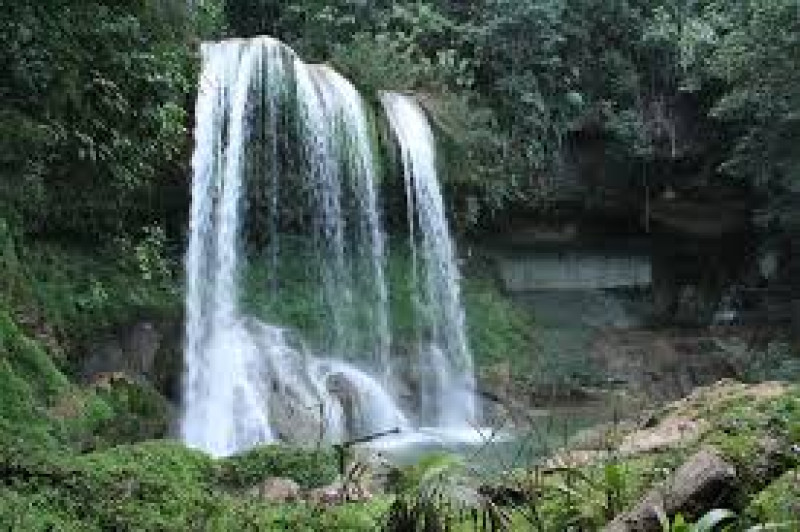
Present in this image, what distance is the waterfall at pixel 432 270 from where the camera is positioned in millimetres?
14289

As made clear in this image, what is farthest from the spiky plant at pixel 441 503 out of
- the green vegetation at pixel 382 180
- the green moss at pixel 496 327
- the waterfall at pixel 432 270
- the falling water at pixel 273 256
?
the green moss at pixel 496 327

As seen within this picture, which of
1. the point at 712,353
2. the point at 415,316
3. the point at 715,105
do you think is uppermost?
the point at 715,105

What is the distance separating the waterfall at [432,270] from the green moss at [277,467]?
7.48 metres

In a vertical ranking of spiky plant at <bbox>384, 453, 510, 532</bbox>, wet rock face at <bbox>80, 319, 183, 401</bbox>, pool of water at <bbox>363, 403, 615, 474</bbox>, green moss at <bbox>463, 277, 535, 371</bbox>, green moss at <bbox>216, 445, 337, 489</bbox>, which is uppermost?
spiky plant at <bbox>384, 453, 510, 532</bbox>

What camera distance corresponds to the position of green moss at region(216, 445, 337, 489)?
6.11m

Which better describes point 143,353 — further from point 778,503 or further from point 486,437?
point 778,503

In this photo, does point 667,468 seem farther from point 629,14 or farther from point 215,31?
point 629,14

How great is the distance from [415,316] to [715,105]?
19.3 feet

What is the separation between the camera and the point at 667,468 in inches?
163

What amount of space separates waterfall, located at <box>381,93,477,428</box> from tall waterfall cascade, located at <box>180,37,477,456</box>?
0.06 feet

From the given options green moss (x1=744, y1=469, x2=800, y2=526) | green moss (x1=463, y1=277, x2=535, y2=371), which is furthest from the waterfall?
green moss (x1=744, y1=469, x2=800, y2=526)

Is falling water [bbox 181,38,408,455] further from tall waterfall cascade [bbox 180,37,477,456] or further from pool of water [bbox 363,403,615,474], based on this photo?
pool of water [bbox 363,403,615,474]

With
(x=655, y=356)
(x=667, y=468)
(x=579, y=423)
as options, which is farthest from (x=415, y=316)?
(x=667, y=468)

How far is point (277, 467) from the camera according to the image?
21.1ft
